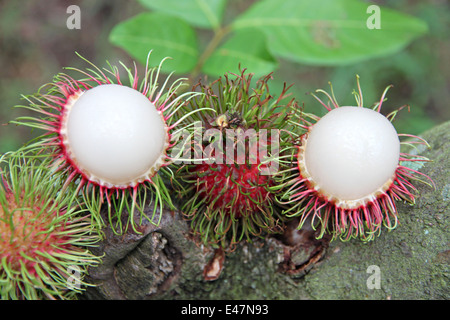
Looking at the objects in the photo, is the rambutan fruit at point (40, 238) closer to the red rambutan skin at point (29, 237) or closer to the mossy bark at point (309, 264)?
the red rambutan skin at point (29, 237)

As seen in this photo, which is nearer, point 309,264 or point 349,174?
point 349,174

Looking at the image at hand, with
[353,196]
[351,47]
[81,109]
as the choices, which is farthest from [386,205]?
[81,109]

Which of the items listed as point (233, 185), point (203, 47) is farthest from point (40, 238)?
point (203, 47)

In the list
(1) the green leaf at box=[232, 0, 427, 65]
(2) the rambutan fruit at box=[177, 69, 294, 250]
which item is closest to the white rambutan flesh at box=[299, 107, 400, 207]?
(2) the rambutan fruit at box=[177, 69, 294, 250]

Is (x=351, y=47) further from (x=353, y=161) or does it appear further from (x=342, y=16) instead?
(x=353, y=161)

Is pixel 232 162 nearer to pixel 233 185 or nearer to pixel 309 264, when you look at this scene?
pixel 233 185

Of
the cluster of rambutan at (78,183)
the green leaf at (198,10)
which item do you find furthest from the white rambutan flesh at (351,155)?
the green leaf at (198,10)

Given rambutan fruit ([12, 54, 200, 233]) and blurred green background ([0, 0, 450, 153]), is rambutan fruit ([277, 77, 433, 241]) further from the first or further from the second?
blurred green background ([0, 0, 450, 153])
